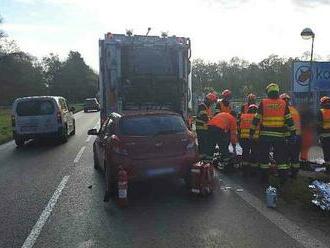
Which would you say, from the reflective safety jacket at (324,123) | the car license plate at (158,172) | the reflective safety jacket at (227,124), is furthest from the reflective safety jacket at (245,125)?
the car license plate at (158,172)

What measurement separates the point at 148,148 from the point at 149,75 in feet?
21.7

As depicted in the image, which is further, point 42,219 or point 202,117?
point 202,117

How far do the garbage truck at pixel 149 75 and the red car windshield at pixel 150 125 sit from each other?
5.75 m

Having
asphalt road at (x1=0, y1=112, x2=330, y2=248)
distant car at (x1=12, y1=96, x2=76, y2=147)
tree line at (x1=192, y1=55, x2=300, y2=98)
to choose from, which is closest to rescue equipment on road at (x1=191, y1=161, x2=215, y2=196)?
asphalt road at (x1=0, y1=112, x2=330, y2=248)

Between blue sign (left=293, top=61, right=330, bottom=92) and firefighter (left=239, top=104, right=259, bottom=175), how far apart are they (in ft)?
24.2

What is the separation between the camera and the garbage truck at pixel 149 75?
14922 mm

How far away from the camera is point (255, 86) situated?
209 feet

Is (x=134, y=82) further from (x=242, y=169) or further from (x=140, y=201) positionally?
(x=140, y=201)

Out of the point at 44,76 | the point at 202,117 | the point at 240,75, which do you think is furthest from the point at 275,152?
the point at 44,76

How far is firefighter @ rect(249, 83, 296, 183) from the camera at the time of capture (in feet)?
31.1

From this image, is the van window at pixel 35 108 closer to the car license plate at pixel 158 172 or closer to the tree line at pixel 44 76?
the car license plate at pixel 158 172

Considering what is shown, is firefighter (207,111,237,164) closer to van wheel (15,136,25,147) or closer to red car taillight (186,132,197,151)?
red car taillight (186,132,197,151)

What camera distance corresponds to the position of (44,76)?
324ft

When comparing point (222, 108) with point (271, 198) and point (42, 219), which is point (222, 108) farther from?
point (42, 219)
